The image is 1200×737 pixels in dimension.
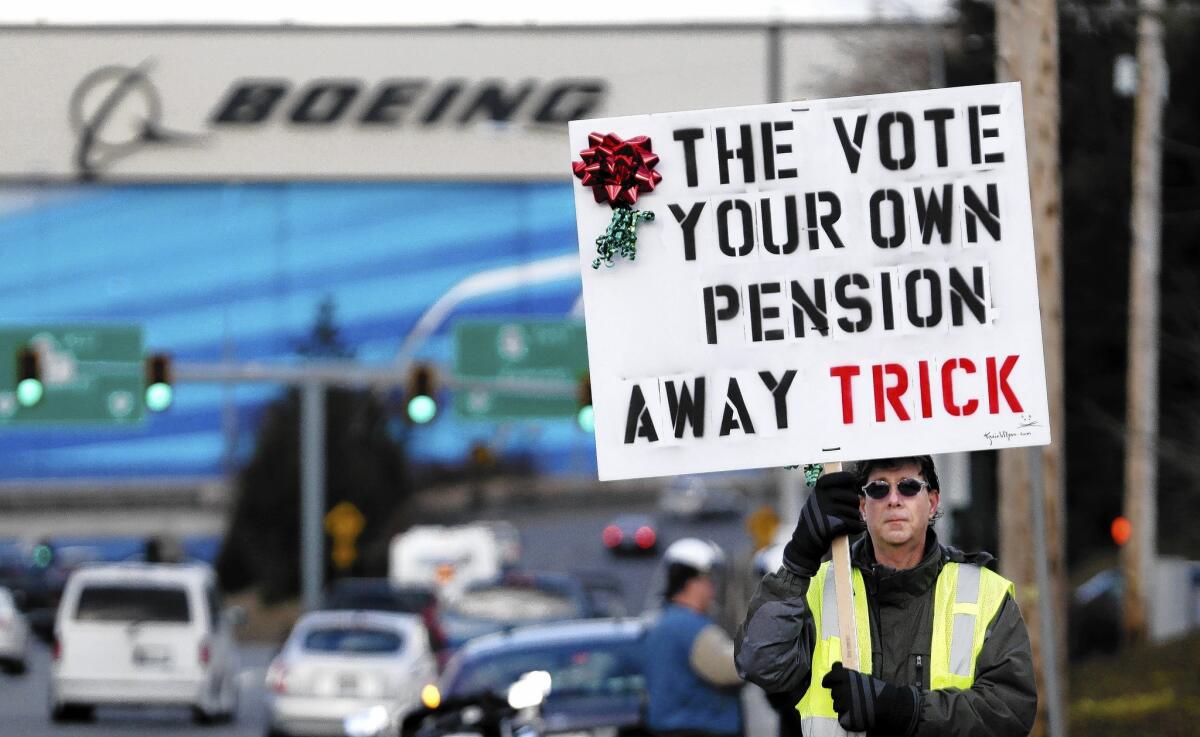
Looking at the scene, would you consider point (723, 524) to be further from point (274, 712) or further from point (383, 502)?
point (274, 712)

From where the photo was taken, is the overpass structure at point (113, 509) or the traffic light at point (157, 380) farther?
the overpass structure at point (113, 509)

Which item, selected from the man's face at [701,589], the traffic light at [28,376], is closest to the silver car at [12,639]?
the traffic light at [28,376]

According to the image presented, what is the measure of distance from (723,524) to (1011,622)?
298 feet

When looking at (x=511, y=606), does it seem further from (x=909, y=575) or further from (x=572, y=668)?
(x=909, y=575)

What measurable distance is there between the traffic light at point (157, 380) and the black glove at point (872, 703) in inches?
1153

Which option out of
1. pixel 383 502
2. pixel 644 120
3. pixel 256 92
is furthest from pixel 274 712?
pixel 383 502

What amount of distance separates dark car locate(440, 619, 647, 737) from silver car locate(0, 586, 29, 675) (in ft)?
86.9

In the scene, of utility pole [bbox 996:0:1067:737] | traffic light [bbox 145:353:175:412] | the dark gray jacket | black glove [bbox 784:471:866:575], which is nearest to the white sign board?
black glove [bbox 784:471:866:575]

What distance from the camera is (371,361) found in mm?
66188

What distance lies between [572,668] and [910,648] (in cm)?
691

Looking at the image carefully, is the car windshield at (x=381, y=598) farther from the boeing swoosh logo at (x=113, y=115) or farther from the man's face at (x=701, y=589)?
the boeing swoosh logo at (x=113, y=115)

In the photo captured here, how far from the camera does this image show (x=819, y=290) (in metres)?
6.58

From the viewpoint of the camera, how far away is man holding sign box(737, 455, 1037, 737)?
593 centimetres

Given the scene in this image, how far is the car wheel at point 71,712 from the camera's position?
87.7 ft
